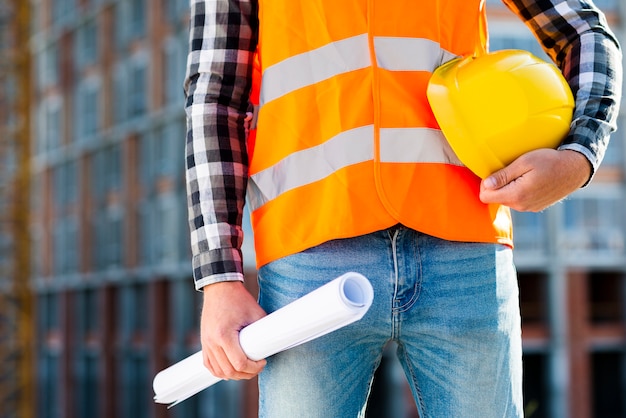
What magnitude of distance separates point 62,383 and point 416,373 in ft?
104

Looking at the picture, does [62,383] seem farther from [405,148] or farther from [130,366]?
[405,148]

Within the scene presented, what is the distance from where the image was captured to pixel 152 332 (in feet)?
81.0

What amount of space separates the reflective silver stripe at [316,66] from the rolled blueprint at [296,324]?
33cm

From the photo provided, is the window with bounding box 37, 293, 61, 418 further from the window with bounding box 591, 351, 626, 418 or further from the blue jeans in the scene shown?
the blue jeans

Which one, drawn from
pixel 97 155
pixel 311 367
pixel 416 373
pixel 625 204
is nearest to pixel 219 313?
pixel 311 367

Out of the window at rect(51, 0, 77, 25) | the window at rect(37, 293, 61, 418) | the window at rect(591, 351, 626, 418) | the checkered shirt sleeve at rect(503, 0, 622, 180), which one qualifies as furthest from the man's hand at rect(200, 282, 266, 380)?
the window at rect(37, 293, 61, 418)

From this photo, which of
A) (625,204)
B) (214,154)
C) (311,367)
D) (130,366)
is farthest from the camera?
(130,366)

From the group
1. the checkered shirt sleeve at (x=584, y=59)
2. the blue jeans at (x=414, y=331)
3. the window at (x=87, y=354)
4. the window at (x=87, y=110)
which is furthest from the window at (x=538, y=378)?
the blue jeans at (x=414, y=331)

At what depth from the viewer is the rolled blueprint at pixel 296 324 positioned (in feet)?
3.79

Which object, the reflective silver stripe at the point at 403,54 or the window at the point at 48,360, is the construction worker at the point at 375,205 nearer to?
the reflective silver stripe at the point at 403,54

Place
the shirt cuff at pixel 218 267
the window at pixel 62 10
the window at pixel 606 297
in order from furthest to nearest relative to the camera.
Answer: the window at pixel 62 10
the window at pixel 606 297
the shirt cuff at pixel 218 267

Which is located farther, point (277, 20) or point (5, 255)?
point (5, 255)

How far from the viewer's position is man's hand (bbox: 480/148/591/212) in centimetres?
128

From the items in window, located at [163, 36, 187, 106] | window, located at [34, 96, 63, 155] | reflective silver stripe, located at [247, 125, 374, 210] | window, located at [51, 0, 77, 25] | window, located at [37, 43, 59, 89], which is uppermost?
window, located at [51, 0, 77, 25]
